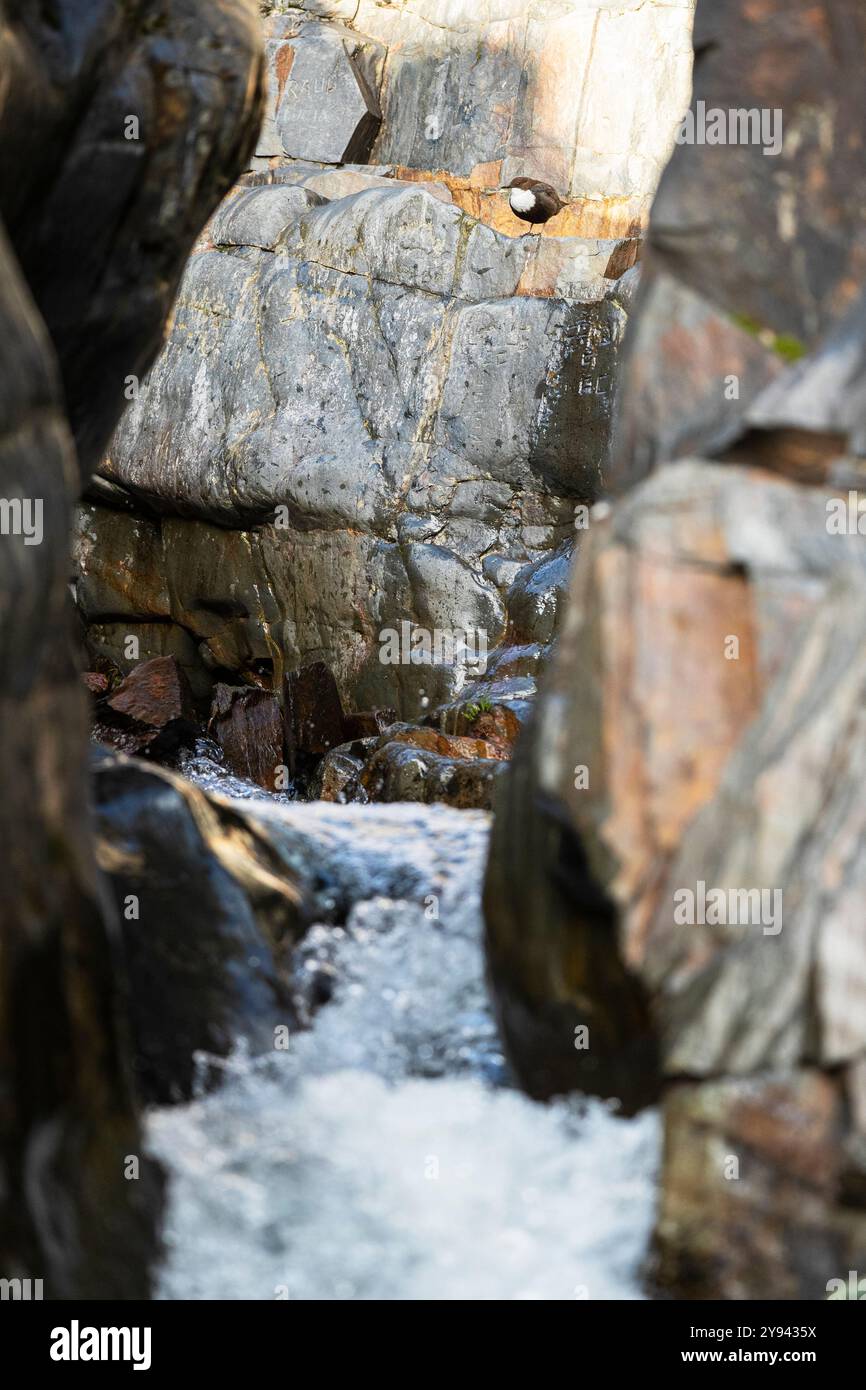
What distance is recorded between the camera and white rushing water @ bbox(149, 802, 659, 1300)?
12.8 feet

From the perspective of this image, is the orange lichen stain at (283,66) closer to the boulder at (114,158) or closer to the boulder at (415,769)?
the boulder at (415,769)

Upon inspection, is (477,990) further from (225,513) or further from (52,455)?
(225,513)

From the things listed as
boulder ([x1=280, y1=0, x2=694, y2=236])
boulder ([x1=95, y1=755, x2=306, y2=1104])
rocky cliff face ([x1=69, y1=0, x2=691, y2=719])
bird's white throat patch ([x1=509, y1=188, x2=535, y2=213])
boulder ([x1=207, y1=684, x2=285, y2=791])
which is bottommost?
boulder ([x1=95, y1=755, x2=306, y2=1104])

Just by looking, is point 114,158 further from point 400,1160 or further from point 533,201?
point 533,201

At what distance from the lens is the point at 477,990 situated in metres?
4.93

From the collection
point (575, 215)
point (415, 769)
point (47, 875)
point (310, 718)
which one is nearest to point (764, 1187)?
point (47, 875)

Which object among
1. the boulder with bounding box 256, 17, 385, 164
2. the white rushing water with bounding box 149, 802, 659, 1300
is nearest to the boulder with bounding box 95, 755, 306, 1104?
the white rushing water with bounding box 149, 802, 659, 1300

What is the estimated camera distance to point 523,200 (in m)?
14.8

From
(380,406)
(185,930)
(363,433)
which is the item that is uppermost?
(380,406)

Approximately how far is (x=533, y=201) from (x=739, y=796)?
12364 mm

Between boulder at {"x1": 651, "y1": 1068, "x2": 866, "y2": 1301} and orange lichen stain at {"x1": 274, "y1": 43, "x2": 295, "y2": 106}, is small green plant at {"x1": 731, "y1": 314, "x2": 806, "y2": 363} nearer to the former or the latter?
boulder at {"x1": 651, "y1": 1068, "x2": 866, "y2": 1301}

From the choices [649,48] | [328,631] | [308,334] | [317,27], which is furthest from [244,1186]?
[317,27]

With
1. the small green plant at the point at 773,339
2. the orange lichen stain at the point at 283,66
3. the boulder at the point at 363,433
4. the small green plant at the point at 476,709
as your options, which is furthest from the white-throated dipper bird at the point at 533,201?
the small green plant at the point at 773,339

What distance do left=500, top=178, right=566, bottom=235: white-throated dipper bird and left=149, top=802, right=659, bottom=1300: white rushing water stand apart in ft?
36.8
